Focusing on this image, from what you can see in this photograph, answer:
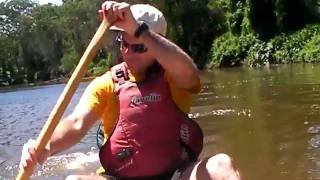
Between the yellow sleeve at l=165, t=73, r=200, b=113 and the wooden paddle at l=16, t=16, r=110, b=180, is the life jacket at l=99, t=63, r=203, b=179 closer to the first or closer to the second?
the yellow sleeve at l=165, t=73, r=200, b=113

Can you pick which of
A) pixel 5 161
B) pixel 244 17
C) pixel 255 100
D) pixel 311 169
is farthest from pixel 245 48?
pixel 311 169

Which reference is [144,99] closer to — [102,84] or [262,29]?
[102,84]

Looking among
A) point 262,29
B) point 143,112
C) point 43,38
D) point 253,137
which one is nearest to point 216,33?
point 262,29

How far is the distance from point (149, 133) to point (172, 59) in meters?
0.40

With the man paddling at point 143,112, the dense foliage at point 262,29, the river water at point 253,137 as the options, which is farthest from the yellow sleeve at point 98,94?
the dense foliage at point 262,29

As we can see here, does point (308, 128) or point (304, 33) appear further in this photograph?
point (304, 33)

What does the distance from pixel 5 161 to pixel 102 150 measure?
23.0 feet

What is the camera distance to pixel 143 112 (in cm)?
323

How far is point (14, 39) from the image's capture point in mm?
76500

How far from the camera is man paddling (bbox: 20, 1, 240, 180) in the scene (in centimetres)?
316

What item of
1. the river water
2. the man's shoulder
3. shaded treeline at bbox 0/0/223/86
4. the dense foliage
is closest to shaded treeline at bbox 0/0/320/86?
the dense foliage

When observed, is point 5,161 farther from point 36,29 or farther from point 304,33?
point 36,29

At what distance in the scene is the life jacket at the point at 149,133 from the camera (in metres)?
3.21

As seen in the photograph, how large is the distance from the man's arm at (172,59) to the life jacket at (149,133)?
0.13 metres
